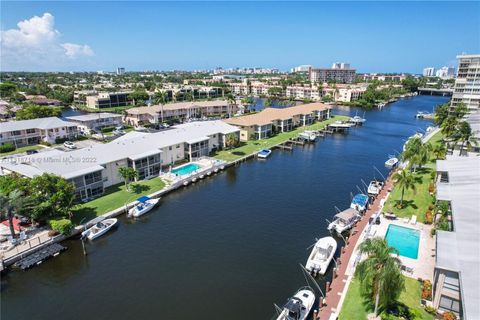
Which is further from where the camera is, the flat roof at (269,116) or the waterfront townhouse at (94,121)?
the waterfront townhouse at (94,121)

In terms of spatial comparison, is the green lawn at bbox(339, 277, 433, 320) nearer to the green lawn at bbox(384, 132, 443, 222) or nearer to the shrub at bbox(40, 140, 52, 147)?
the green lawn at bbox(384, 132, 443, 222)

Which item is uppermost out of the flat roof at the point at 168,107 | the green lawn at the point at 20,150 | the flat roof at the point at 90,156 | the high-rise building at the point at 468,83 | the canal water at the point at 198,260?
the high-rise building at the point at 468,83

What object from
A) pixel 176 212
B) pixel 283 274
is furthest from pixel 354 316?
pixel 176 212

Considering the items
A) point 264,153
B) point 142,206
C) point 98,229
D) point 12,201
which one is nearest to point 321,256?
point 142,206

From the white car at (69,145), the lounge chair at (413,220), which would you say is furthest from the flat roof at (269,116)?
the lounge chair at (413,220)

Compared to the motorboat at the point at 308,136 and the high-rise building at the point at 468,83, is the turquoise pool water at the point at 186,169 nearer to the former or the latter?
the motorboat at the point at 308,136

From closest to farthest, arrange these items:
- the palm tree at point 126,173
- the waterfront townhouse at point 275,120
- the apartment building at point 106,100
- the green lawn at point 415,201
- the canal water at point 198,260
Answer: the canal water at point 198,260 < the green lawn at point 415,201 < the palm tree at point 126,173 < the waterfront townhouse at point 275,120 < the apartment building at point 106,100
